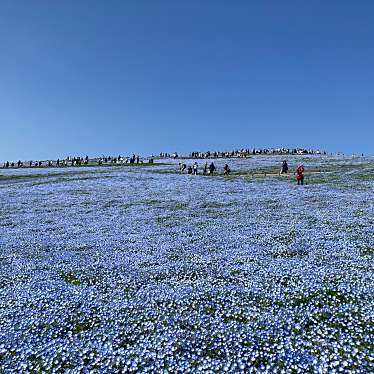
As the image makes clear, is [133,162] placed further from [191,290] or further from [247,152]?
[191,290]

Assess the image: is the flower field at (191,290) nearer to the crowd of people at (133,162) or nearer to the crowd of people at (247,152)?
the crowd of people at (133,162)

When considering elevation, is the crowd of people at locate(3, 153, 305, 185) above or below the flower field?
above

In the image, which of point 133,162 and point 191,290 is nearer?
point 191,290

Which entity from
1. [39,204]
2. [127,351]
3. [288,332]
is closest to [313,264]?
[288,332]

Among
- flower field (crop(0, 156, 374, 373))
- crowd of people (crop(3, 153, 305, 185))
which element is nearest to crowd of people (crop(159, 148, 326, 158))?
crowd of people (crop(3, 153, 305, 185))

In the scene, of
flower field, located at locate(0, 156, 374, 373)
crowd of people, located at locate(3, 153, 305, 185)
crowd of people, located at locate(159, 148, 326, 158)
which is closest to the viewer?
flower field, located at locate(0, 156, 374, 373)

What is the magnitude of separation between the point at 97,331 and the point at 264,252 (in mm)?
9186

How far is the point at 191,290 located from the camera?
1333cm

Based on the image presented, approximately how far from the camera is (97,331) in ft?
35.5

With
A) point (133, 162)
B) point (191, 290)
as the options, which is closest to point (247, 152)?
point (133, 162)

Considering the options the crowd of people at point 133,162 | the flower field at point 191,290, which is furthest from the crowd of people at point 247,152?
the flower field at point 191,290

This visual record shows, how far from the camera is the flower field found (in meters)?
9.58

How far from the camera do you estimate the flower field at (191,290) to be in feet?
31.4

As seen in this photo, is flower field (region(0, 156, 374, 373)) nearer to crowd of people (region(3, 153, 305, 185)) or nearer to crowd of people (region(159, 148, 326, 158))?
crowd of people (region(3, 153, 305, 185))
